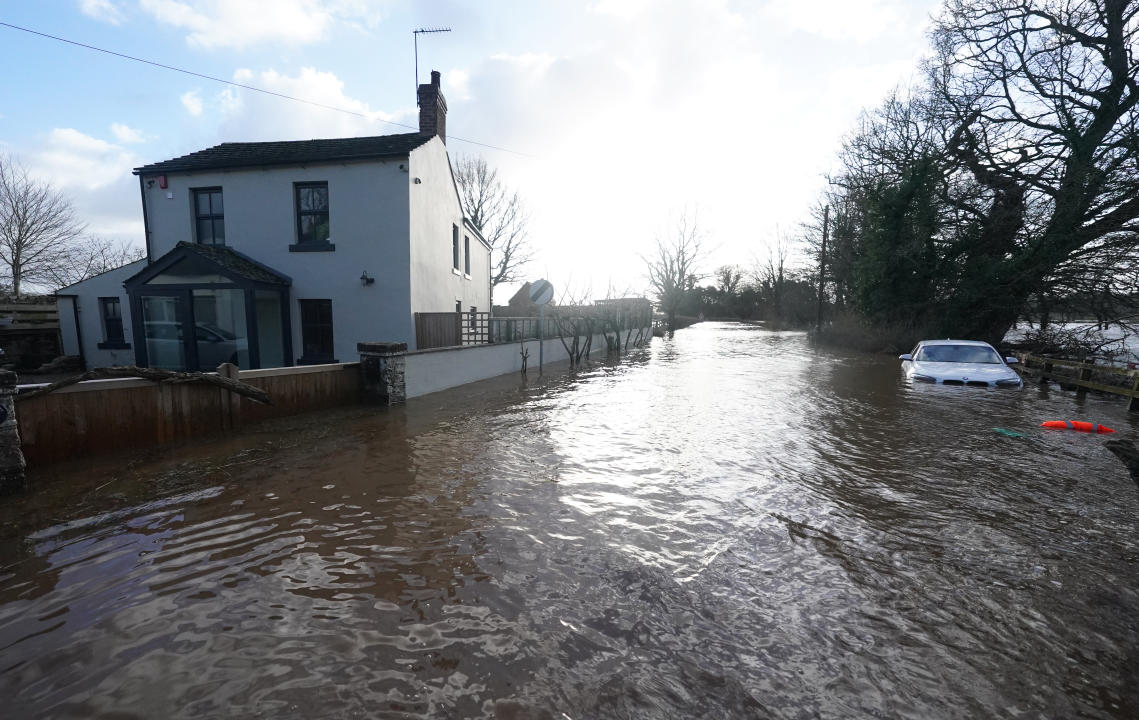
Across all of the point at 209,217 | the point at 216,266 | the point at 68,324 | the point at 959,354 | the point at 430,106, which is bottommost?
the point at 959,354

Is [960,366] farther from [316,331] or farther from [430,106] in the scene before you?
[430,106]

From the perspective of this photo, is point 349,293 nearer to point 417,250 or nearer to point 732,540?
point 417,250

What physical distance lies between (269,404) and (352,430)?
1.53 metres

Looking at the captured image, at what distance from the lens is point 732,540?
12.9ft

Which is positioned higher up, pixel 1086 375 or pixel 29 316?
pixel 29 316

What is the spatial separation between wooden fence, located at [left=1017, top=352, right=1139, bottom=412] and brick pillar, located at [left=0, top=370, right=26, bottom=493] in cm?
1723

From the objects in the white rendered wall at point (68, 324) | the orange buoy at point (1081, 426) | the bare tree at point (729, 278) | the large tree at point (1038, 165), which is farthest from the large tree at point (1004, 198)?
the bare tree at point (729, 278)

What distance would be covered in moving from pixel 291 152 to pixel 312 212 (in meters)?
1.89

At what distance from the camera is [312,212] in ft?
44.2

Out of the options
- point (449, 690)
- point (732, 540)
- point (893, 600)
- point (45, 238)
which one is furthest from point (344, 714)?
point (45, 238)

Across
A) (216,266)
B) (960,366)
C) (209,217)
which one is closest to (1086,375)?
(960,366)

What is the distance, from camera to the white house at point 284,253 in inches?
484

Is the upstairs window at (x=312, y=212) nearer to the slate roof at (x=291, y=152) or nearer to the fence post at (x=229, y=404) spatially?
the slate roof at (x=291, y=152)

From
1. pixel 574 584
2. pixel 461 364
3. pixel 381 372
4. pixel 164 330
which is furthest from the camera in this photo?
pixel 164 330
